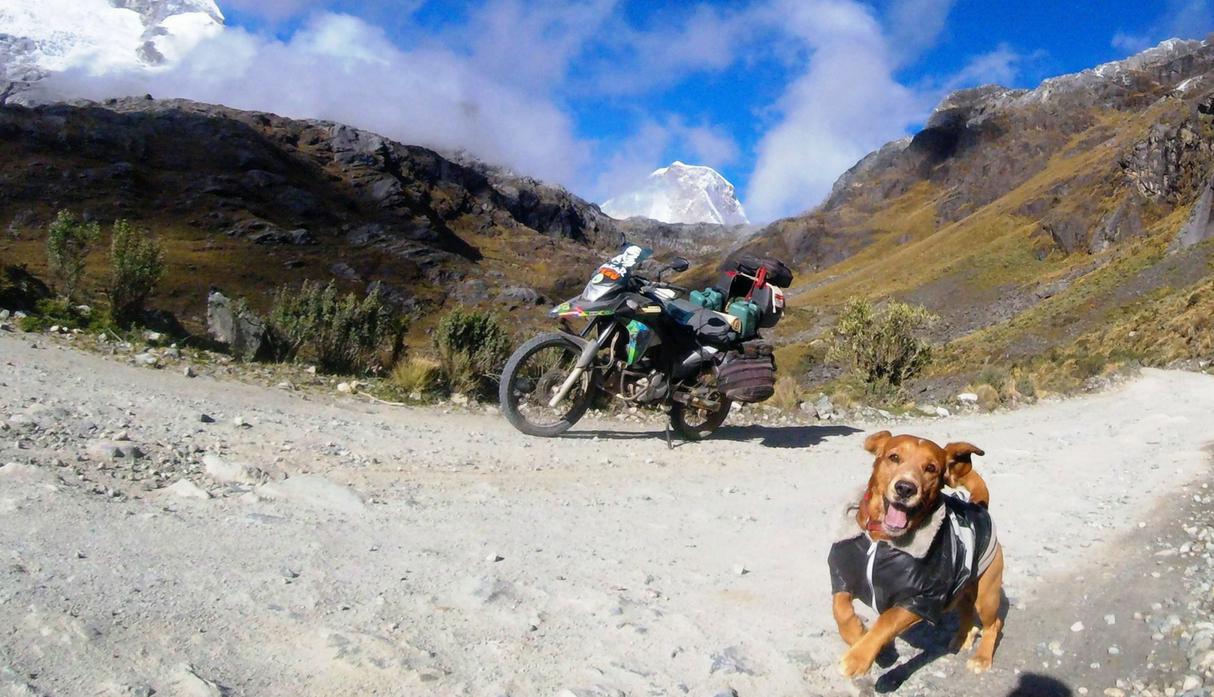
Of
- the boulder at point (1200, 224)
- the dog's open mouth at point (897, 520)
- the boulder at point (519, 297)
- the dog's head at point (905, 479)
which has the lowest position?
the dog's open mouth at point (897, 520)

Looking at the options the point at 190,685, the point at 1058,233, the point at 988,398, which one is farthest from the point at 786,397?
the point at 1058,233

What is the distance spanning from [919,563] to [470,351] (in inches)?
303

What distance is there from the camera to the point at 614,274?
8.18 meters

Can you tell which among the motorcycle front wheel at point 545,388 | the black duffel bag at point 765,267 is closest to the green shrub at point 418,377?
the motorcycle front wheel at point 545,388

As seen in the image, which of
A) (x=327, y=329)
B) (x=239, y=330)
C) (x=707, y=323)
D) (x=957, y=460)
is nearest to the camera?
(x=957, y=460)

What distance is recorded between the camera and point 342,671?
295cm

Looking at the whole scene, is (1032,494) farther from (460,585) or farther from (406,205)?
(406,205)

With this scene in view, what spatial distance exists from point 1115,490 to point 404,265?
10581 cm

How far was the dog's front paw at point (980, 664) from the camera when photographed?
374cm

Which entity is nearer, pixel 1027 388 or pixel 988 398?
pixel 988 398

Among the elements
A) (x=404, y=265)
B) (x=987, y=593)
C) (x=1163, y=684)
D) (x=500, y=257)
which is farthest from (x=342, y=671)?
(x=500, y=257)

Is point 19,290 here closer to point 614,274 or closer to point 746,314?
point 614,274

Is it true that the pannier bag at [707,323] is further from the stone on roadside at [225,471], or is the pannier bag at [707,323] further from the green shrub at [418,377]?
the stone on roadside at [225,471]

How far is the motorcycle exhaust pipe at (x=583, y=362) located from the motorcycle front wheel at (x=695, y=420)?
1010mm
